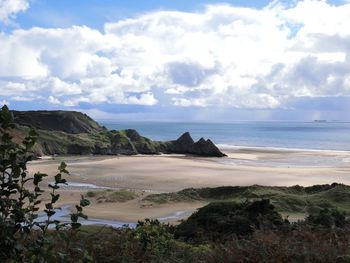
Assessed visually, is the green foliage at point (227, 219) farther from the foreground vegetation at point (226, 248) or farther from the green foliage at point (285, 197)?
the green foliage at point (285, 197)

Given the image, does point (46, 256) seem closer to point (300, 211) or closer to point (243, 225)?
point (243, 225)

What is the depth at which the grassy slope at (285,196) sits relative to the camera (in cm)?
2292

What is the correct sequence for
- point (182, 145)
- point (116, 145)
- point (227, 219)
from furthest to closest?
point (182, 145)
point (116, 145)
point (227, 219)

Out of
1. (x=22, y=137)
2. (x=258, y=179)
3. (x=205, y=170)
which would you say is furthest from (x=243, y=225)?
(x=205, y=170)

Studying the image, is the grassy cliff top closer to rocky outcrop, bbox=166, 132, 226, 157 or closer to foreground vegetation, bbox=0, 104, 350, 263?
rocky outcrop, bbox=166, 132, 226, 157

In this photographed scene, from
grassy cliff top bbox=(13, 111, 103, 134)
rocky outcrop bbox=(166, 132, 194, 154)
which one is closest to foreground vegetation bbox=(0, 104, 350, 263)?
rocky outcrop bbox=(166, 132, 194, 154)

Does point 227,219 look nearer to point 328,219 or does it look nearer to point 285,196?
point 328,219

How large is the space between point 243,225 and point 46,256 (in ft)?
30.3

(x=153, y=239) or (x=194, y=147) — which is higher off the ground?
(x=194, y=147)

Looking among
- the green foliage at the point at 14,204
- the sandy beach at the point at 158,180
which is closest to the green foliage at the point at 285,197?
the sandy beach at the point at 158,180

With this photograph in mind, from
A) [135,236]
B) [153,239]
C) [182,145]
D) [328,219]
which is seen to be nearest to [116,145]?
[182,145]

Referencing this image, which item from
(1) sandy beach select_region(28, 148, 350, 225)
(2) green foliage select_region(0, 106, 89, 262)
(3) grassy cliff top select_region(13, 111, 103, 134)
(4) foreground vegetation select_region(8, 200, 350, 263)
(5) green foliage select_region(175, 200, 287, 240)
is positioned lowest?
(1) sandy beach select_region(28, 148, 350, 225)

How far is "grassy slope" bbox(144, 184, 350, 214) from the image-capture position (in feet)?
75.2

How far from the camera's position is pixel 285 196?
24938mm
